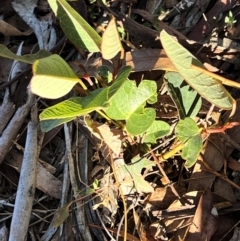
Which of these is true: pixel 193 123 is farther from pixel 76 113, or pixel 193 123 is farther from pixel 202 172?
pixel 76 113

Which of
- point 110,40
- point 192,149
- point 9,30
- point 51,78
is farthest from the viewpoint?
point 9,30


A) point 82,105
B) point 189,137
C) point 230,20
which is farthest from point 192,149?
point 230,20

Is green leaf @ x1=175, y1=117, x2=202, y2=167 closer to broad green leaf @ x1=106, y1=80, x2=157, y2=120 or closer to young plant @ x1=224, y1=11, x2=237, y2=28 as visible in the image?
broad green leaf @ x1=106, y1=80, x2=157, y2=120

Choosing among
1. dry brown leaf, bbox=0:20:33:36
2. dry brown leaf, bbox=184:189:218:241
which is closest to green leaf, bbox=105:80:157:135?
dry brown leaf, bbox=184:189:218:241

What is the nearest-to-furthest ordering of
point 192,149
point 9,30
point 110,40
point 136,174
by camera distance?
1. point 110,40
2. point 192,149
3. point 136,174
4. point 9,30

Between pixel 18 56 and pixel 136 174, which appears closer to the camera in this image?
pixel 18 56

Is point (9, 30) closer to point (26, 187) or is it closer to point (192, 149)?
point (26, 187)
